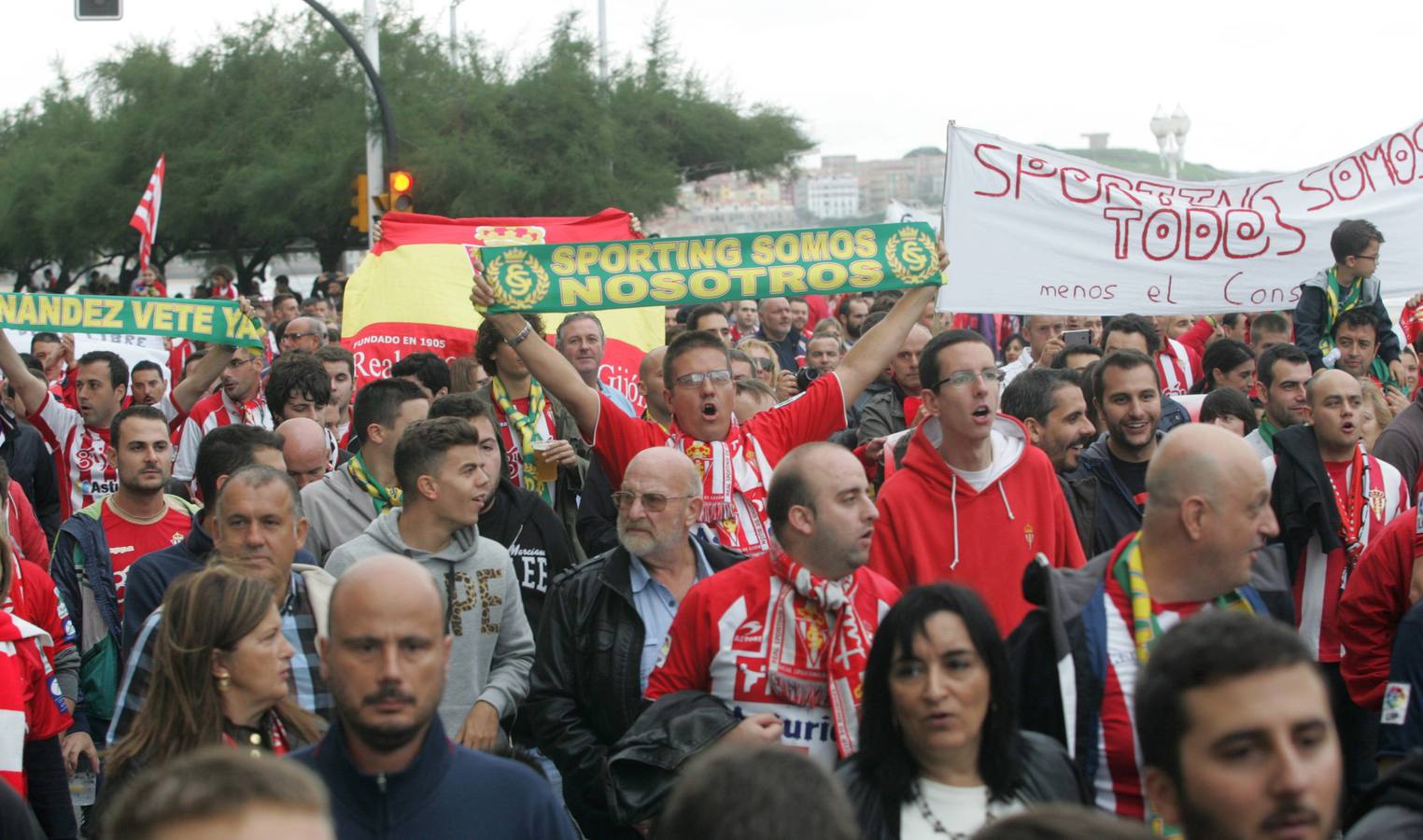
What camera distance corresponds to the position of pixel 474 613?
558 centimetres

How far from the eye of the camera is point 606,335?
10.7 m

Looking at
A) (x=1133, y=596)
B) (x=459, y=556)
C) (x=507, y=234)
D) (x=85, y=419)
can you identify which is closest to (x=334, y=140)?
(x=507, y=234)

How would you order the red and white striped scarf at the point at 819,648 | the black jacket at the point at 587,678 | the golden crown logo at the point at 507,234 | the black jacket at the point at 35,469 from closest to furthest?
the red and white striped scarf at the point at 819,648, the black jacket at the point at 587,678, the black jacket at the point at 35,469, the golden crown logo at the point at 507,234

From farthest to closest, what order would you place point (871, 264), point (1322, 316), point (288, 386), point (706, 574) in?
point (1322, 316) < point (288, 386) < point (871, 264) < point (706, 574)

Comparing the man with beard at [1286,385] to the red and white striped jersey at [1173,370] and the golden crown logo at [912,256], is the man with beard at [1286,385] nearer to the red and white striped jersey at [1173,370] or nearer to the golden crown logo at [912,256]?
the golden crown logo at [912,256]

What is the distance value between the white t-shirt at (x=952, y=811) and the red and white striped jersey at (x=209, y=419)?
6072 mm

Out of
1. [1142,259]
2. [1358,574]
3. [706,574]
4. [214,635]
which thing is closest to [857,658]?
[706,574]

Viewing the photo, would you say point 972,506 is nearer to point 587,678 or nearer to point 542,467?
point 587,678

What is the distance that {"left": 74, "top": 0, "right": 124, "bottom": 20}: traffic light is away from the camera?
1669 cm

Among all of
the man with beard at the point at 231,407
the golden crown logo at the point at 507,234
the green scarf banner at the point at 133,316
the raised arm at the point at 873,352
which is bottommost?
the man with beard at the point at 231,407

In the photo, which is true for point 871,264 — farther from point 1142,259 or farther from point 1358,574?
point 1142,259

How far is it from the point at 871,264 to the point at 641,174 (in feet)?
89.7

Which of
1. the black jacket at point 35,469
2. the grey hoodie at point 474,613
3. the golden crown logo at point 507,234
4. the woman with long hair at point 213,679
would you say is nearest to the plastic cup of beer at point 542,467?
the grey hoodie at point 474,613

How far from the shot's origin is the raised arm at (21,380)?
9.61m
